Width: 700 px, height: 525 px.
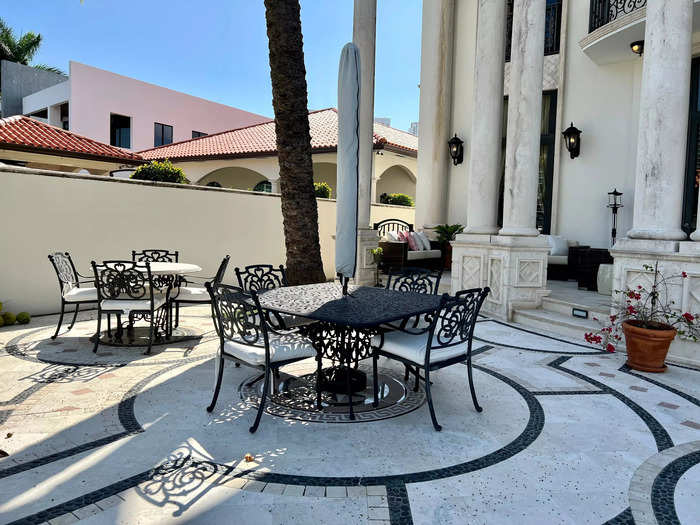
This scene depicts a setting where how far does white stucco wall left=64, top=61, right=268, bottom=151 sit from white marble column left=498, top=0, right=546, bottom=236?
65.2 ft

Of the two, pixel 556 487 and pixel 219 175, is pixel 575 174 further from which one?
pixel 219 175

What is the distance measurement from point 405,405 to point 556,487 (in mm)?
1263

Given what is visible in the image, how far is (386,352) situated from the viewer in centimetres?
341

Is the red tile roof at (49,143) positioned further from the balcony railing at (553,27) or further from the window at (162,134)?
the window at (162,134)

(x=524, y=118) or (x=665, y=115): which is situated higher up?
(x=524, y=118)

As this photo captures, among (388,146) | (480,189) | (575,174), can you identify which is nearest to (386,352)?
(480,189)

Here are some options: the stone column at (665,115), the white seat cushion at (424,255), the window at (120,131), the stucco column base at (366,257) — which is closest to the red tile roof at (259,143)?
the window at (120,131)

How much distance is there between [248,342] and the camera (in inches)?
126

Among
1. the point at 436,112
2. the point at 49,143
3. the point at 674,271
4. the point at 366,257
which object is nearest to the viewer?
the point at 674,271

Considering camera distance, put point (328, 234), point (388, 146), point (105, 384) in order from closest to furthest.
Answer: point (105, 384)
point (328, 234)
point (388, 146)

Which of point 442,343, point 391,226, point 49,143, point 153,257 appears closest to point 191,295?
point 153,257

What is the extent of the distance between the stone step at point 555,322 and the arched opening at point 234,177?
14969mm

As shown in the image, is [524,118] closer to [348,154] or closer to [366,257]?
[366,257]

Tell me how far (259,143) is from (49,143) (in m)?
8.20
